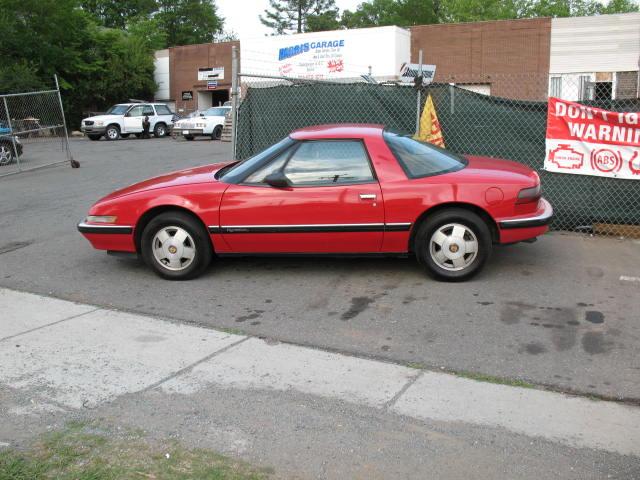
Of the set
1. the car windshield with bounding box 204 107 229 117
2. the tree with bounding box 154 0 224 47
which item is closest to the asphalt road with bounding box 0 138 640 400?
the car windshield with bounding box 204 107 229 117

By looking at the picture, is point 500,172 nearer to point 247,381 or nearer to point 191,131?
point 247,381

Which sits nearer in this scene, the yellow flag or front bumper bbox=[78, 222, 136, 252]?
front bumper bbox=[78, 222, 136, 252]

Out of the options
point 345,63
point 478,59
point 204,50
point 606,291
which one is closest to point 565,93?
point 478,59

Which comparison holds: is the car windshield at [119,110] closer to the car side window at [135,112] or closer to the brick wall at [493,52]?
the car side window at [135,112]

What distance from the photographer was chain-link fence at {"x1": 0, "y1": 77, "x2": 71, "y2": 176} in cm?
1603

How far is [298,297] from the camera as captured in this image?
5902mm

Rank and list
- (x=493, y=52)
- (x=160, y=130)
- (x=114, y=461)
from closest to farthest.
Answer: (x=114, y=461)
(x=160, y=130)
(x=493, y=52)

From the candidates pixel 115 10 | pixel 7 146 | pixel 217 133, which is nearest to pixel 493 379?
pixel 7 146

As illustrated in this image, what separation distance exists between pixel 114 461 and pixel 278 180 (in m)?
3.35

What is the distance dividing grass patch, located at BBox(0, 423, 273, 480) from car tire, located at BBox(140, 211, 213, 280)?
2.94 meters

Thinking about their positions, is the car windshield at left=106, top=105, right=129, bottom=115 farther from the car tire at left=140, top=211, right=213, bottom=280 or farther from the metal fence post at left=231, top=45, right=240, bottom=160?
the car tire at left=140, top=211, right=213, bottom=280

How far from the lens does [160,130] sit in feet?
105

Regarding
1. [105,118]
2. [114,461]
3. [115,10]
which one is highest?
[115,10]

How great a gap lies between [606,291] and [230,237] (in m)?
3.49
